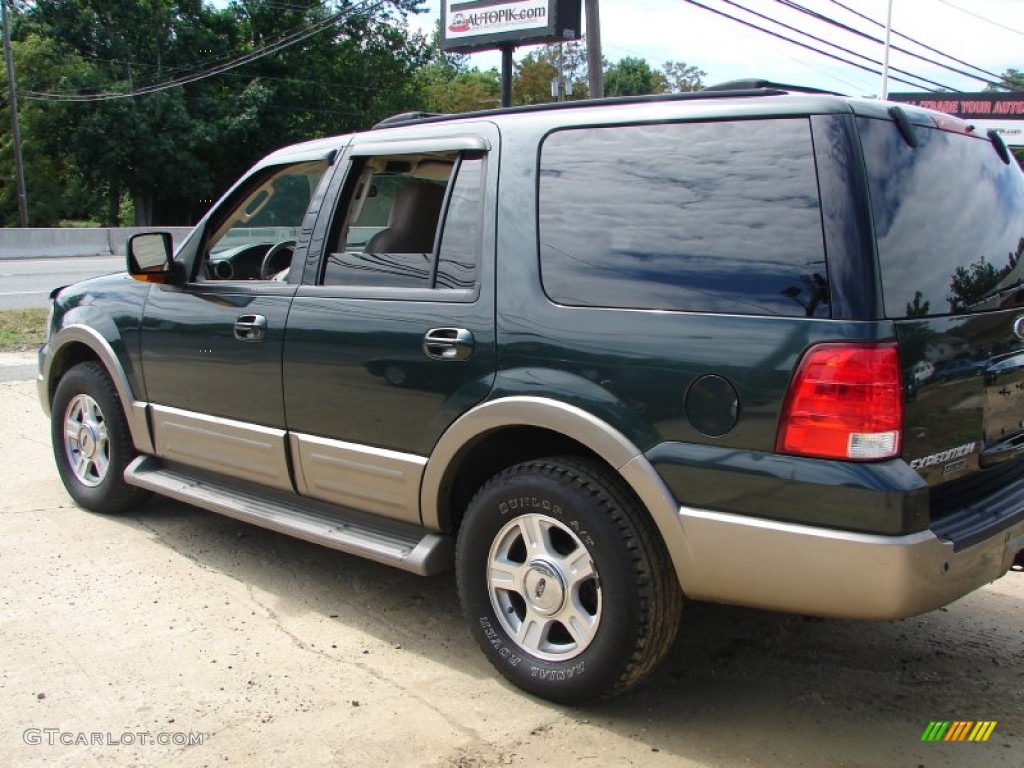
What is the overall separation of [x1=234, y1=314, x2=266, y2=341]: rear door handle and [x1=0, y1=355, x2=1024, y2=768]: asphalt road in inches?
44.0

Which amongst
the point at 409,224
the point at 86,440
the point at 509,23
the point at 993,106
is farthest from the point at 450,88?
the point at 409,224

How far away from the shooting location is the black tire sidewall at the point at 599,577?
294 centimetres

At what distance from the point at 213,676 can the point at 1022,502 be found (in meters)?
2.80

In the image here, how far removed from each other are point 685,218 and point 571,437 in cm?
77

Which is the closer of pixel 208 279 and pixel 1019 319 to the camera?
pixel 1019 319

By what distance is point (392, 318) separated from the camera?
3562 mm

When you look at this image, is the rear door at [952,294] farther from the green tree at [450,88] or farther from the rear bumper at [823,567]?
the green tree at [450,88]

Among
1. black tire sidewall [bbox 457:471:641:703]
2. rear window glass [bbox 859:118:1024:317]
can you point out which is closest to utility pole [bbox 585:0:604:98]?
rear window glass [bbox 859:118:1024:317]

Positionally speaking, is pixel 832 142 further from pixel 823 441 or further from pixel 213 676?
pixel 213 676

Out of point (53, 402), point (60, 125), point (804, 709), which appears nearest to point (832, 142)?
point (804, 709)

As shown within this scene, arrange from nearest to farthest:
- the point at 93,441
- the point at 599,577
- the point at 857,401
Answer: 1. the point at 857,401
2. the point at 599,577
3. the point at 93,441

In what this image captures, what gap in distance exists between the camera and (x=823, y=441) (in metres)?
2.61

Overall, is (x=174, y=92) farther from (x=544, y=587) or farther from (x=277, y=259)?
(x=544, y=587)

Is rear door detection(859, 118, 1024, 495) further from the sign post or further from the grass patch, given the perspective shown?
the sign post
